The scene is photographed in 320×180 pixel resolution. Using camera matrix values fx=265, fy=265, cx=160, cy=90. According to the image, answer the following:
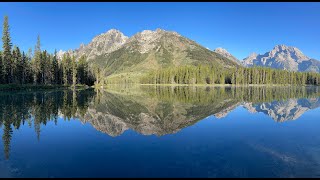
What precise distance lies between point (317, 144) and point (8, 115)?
34931mm

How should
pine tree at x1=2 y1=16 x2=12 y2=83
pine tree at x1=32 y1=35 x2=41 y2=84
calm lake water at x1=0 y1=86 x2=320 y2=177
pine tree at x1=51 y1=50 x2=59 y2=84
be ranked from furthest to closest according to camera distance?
pine tree at x1=51 y1=50 x2=59 y2=84
pine tree at x1=32 y1=35 x2=41 y2=84
pine tree at x1=2 y1=16 x2=12 y2=83
calm lake water at x1=0 y1=86 x2=320 y2=177

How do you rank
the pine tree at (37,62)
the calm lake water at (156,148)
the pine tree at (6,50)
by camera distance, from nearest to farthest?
the calm lake water at (156,148), the pine tree at (6,50), the pine tree at (37,62)

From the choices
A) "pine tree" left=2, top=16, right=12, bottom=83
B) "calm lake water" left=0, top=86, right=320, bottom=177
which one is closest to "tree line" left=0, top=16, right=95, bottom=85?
"pine tree" left=2, top=16, right=12, bottom=83

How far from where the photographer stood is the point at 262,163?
16109 mm

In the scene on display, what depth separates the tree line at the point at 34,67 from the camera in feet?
341

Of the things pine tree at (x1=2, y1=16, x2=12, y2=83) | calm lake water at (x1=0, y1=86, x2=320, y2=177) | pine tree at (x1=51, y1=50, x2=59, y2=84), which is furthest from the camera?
pine tree at (x1=51, y1=50, x2=59, y2=84)

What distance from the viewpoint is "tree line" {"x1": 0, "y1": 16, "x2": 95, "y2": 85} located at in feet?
341

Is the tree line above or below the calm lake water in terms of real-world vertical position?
above

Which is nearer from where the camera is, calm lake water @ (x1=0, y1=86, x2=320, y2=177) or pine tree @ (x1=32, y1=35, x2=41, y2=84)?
Result: calm lake water @ (x1=0, y1=86, x2=320, y2=177)

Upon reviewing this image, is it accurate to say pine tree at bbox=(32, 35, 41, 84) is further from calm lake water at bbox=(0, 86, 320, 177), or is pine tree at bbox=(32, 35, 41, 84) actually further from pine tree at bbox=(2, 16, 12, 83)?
calm lake water at bbox=(0, 86, 320, 177)

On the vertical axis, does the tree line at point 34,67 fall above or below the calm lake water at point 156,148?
above

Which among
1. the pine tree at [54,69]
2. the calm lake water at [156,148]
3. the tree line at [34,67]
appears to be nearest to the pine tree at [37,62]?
the tree line at [34,67]

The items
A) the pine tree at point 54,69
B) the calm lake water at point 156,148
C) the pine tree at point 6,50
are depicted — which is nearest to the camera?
the calm lake water at point 156,148

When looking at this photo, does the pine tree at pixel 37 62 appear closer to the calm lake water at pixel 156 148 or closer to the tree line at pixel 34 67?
the tree line at pixel 34 67
